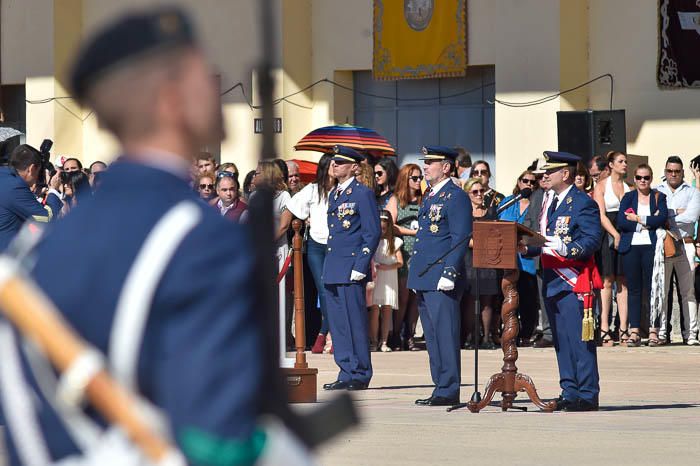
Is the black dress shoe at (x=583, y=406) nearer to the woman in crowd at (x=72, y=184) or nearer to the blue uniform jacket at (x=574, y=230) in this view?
the blue uniform jacket at (x=574, y=230)

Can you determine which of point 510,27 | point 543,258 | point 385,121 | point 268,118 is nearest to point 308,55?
point 385,121

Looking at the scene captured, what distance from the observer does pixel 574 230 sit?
10867mm

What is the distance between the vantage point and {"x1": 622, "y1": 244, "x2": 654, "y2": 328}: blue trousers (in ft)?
52.6

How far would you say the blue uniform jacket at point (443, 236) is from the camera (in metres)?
11.4

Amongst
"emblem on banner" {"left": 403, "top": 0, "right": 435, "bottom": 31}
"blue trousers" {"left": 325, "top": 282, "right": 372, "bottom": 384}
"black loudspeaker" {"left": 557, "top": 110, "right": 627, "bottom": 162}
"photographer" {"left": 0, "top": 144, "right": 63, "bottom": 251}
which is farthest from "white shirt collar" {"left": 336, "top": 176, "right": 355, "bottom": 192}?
"emblem on banner" {"left": 403, "top": 0, "right": 435, "bottom": 31}

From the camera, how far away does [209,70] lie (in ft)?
8.52

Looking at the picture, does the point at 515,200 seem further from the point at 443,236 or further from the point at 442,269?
the point at 442,269

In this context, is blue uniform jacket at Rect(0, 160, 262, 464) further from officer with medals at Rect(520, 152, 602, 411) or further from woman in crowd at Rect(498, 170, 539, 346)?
woman in crowd at Rect(498, 170, 539, 346)

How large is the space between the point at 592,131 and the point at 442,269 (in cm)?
802

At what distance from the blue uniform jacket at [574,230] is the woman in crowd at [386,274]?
458 cm

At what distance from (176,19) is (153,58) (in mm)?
98

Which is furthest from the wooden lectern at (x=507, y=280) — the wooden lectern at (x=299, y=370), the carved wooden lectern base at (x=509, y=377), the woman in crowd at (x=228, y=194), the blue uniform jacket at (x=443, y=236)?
the woman in crowd at (x=228, y=194)

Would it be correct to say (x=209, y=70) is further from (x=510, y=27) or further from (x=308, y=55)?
(x=308, y=55)

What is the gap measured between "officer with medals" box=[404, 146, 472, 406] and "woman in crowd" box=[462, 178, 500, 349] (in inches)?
152
